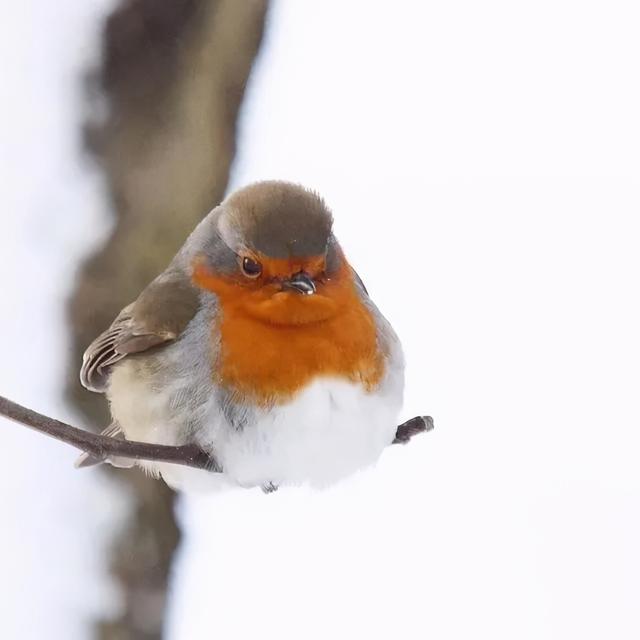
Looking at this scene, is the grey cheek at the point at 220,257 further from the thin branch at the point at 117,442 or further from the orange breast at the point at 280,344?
the thin branch at the point at 117,442

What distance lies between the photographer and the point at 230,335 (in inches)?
50.7

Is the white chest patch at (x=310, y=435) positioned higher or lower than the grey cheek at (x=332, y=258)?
lower

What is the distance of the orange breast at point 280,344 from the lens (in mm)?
1269

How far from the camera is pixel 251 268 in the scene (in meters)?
1.28

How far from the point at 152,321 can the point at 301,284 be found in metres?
0.29

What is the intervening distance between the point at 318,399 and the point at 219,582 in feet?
3.74

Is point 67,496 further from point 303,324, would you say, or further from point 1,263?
point 303,324

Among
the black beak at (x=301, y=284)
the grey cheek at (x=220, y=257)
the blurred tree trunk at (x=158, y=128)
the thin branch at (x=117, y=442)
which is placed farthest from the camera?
the blurred tree trunk at (x=158, y=128)

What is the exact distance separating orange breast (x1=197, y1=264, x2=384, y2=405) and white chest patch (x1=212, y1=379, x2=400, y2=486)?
2cm

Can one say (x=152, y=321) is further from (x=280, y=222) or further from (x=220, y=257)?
(x=280, y=222)

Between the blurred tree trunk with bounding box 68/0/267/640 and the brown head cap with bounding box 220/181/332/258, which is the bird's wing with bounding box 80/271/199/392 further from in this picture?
the blurred tree trunk with bounding box 68/0/267/640

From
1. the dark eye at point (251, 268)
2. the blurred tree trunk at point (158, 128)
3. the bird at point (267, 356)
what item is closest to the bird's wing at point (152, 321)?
the bird at point (267, 356)

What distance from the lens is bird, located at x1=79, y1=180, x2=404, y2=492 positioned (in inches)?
49.9

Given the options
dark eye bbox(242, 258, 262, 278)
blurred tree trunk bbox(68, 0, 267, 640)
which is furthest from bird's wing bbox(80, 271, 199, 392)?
blurred tree trunk bbox(68, 0, 267, 640)
